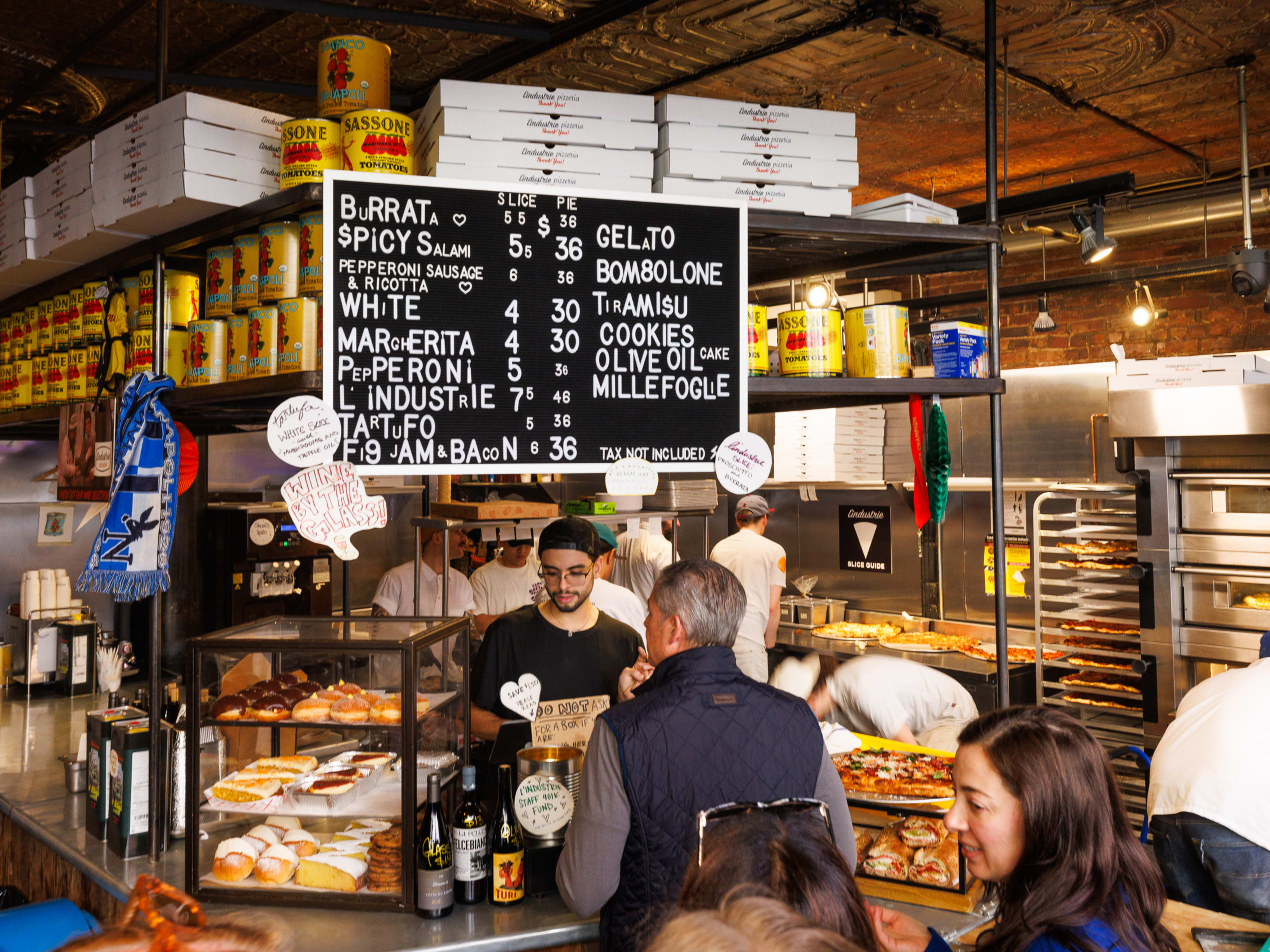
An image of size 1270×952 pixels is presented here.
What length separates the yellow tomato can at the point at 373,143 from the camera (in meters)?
2.43

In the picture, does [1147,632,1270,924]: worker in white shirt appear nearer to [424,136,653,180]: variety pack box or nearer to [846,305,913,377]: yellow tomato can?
[846,305,913,377]: yellow tomato can

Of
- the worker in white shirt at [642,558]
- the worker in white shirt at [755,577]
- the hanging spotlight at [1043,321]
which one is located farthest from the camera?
the worker in white shirt at [642,558]

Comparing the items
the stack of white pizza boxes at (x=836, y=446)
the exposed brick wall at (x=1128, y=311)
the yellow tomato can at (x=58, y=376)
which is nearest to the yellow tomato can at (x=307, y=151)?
the yellow tomato can at (x=58, y=376)

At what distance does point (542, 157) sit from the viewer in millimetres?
2533

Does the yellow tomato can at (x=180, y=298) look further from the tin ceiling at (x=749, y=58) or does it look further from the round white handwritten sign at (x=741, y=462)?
the round white handwritten sign at (x=741, y=462)

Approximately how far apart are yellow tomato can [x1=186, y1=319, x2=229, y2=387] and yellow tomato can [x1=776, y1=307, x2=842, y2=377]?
1.56 meters

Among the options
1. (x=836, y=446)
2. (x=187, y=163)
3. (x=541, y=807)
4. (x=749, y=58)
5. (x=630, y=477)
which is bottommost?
(x=541, y=807)

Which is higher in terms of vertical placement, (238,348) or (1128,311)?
(1128,311)

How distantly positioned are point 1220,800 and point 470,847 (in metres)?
2.29

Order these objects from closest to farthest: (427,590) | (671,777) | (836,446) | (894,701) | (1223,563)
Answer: (671,777) < (894,701) < (1223,563) < (427,590) < (836,446)

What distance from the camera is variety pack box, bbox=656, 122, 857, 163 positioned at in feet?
8.64

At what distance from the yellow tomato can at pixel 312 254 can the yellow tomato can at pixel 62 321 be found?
1.53m

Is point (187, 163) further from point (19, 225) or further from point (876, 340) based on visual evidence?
point (876, 340)

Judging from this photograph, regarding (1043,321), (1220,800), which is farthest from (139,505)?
(1043,321)
